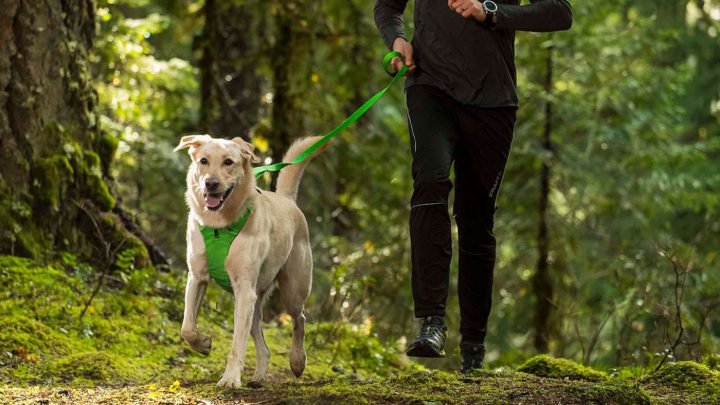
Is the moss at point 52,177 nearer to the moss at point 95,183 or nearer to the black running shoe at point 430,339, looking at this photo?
the moss at point 95,183

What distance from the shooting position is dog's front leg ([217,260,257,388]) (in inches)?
213

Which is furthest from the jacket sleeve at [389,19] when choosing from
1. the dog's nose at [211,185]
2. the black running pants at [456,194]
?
the dog's nose at [211,185]

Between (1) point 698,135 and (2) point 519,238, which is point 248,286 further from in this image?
(1) point 698,135

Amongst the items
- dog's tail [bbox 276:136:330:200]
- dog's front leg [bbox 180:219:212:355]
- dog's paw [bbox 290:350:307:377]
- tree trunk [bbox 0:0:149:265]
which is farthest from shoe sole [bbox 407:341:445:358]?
tree trunk [bbox 0:0:149:265]

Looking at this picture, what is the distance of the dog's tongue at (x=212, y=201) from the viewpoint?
5.59 meters

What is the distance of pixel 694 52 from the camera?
22969 millimetres

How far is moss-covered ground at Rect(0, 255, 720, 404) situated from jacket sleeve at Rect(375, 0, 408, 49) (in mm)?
2195

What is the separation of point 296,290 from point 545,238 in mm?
8798

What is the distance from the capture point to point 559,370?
668 centimetres

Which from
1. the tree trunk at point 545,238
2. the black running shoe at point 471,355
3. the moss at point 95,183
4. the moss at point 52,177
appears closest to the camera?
the black running shoe at point 471,355

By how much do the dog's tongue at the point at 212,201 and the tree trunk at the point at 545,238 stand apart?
9252 mm

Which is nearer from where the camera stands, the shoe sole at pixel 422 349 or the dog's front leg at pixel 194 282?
the shoe sole at pixel 422 349

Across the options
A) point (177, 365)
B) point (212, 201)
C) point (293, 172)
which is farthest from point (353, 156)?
point (212, 201)

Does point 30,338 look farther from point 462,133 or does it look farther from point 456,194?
point 462,133
